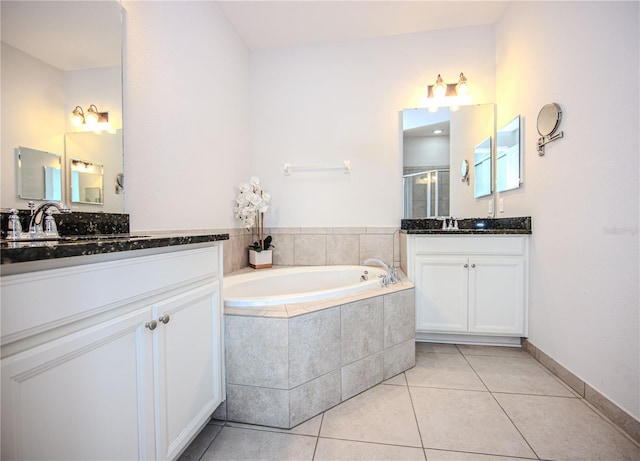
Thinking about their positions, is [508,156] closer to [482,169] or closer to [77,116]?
[482,169]

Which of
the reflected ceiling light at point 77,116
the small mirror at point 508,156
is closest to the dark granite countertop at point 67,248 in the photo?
the reflected ceiling light at point 77,116

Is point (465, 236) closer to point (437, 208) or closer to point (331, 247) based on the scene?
point (437, 208)

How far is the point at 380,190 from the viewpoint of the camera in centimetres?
265

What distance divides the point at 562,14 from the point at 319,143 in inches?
71.3

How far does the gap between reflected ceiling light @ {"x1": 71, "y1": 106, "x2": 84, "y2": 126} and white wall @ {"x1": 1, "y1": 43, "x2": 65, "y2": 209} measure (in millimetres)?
43

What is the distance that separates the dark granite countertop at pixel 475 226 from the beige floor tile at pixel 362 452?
4.34ft

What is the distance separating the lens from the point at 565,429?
50.8 inches

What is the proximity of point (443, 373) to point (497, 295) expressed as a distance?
72 centimetres

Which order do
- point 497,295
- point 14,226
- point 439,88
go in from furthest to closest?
point 439,88 → point 497,295 → point 14,226

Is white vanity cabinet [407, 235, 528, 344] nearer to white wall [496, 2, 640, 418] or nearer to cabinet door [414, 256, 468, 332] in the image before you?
cabinet door [414, 256, 468, 332]

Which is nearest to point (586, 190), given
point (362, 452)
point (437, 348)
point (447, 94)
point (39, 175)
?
point (437, 348)

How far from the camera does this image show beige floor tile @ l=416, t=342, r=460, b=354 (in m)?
2.10

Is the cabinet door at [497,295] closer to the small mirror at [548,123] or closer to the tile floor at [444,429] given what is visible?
the tile floor at [444,429]

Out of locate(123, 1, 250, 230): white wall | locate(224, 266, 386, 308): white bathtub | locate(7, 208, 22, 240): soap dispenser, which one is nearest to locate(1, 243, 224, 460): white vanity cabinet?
locate(7, 208, 22, 240): soap dispenser
